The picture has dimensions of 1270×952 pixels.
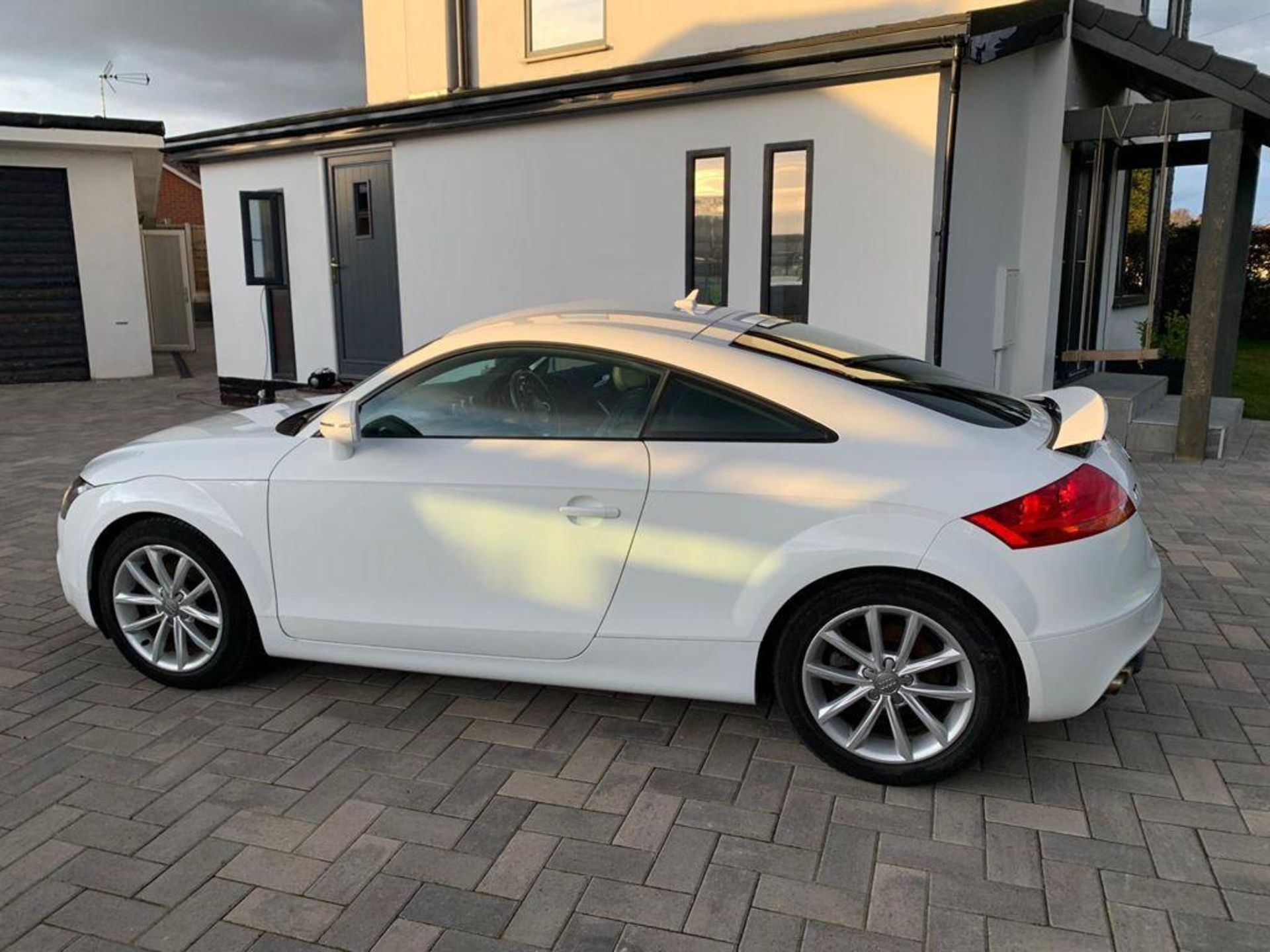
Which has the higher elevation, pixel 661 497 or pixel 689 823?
pixel 661 497

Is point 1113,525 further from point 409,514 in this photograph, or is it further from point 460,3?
point 460,3

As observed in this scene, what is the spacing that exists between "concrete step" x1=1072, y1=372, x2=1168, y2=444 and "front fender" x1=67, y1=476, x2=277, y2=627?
6.43 meters

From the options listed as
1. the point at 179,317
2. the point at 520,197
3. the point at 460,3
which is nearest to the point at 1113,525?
the point at 520,197

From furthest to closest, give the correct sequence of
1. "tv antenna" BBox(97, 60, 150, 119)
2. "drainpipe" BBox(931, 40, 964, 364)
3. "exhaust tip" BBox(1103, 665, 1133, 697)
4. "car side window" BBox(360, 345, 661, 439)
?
"tv antenna" BBox(97, 60, 150, 119)
"drainpipe" BBox(931, 40, 964, 364)
"car side window" BBox(360, 345, 661, 439)
"exhaust tip" BBox(1103, 665, 1133, 697)

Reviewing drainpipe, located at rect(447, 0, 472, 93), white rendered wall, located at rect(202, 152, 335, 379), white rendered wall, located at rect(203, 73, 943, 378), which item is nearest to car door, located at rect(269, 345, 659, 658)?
white rendered wall, located at rect(203, 73, 943, 378)

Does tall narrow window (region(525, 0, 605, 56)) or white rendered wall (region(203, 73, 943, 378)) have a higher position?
tall narrow window (region(525, 0, 605, 56))

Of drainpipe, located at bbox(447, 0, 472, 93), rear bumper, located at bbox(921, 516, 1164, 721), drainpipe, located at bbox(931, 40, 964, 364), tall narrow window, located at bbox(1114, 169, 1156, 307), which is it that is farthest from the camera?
drainpipe, located at bbox(447, 0, 472, 93)

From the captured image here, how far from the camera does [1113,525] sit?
2.96m

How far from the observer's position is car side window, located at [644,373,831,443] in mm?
3109

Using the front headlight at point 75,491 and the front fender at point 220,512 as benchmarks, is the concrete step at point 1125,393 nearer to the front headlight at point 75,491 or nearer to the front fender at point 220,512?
the front fender at point 220,512

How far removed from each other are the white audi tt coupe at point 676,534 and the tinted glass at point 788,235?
14.1 feet

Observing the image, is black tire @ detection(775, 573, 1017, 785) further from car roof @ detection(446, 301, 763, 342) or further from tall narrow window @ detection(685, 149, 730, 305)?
tall narrow window @ detection(685, 149, 730, 305)

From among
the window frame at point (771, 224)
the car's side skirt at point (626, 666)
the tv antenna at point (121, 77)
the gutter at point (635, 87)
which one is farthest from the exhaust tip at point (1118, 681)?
the tv antenna at point (121, 77)

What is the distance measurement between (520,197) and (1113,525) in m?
7.36
